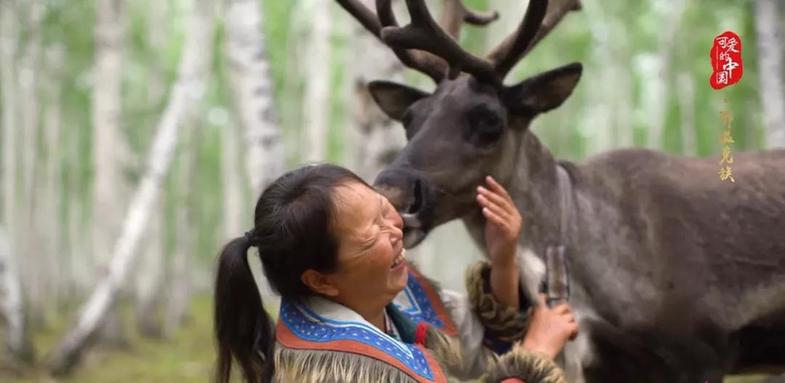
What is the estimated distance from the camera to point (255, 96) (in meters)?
5.70

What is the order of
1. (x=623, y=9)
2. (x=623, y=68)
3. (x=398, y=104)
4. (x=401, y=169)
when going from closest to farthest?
(x=401, y=169)
(x=398, y=104)
(x=623, y=9)
(x=623, y=68)

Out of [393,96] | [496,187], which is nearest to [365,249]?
[496,187]

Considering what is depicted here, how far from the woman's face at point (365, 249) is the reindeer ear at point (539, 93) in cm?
105

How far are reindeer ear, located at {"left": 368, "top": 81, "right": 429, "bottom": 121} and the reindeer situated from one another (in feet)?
0.80

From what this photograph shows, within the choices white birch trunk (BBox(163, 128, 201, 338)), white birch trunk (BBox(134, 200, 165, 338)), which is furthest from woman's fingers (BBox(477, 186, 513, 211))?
white birch trunk (BBox(163, 128, 201, 338))

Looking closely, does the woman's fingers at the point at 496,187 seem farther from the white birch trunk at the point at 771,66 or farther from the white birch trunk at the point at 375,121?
the white birch trunk at the point at 771,66

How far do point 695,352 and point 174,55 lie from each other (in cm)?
2222

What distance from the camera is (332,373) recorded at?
186 centimetres

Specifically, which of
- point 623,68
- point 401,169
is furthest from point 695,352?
point 623,68

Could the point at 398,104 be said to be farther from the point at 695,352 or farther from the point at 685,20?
the point at 685,20

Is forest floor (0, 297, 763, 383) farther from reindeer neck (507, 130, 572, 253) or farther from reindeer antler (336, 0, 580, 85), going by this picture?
reindeer antler (336, 0, 580, 85)

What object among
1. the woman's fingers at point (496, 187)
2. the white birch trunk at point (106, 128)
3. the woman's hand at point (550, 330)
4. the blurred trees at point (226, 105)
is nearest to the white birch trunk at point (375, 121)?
the blurred trees at point (226, 105)

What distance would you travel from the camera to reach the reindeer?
273cm

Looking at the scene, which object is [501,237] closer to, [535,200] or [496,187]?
[496,187]
